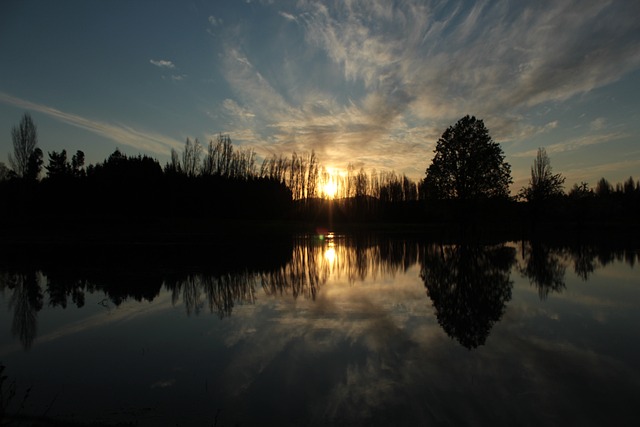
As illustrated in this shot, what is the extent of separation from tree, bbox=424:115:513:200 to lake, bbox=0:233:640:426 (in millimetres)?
31300

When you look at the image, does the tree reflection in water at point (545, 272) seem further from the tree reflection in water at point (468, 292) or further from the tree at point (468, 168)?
the tree at point (468, 168)

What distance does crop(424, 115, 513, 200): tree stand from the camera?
44.9m

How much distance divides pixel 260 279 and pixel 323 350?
8306 mm

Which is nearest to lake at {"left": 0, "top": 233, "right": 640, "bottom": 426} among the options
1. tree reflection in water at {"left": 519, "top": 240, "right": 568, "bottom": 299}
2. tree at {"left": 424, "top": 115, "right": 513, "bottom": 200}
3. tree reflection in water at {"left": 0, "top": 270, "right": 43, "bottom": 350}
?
tree reflection in water at {"left": 0, "top": 270, "right": 43, "bottom": 350}

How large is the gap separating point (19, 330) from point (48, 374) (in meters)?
3.50

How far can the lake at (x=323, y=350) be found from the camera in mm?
4793

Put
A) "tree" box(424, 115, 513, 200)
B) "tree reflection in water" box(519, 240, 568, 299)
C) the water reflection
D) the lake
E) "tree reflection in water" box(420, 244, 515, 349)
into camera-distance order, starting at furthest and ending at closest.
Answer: "tree" box(424, 115, 513, 200) < "tree reflection in water" box(519, 240, 568, 299) < the water reflection < "tree reflection in water" box(420, 244, 515, 349) < the lake

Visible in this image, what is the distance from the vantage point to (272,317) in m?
9.50

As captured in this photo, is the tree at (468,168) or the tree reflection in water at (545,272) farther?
the tree at (468,168)

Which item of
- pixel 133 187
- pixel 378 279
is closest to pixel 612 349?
pixel 378 279

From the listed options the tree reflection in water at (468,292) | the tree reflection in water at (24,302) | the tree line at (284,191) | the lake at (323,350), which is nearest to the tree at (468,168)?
the tree line at (284,191)

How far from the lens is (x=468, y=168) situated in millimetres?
45219

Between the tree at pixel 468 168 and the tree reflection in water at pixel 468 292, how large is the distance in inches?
1045

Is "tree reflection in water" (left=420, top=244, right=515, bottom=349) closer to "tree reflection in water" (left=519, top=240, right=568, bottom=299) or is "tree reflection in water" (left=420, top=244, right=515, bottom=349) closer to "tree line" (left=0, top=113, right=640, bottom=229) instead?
"tree reflection in water" (left=519, top=240, right=568, bottom=299)
